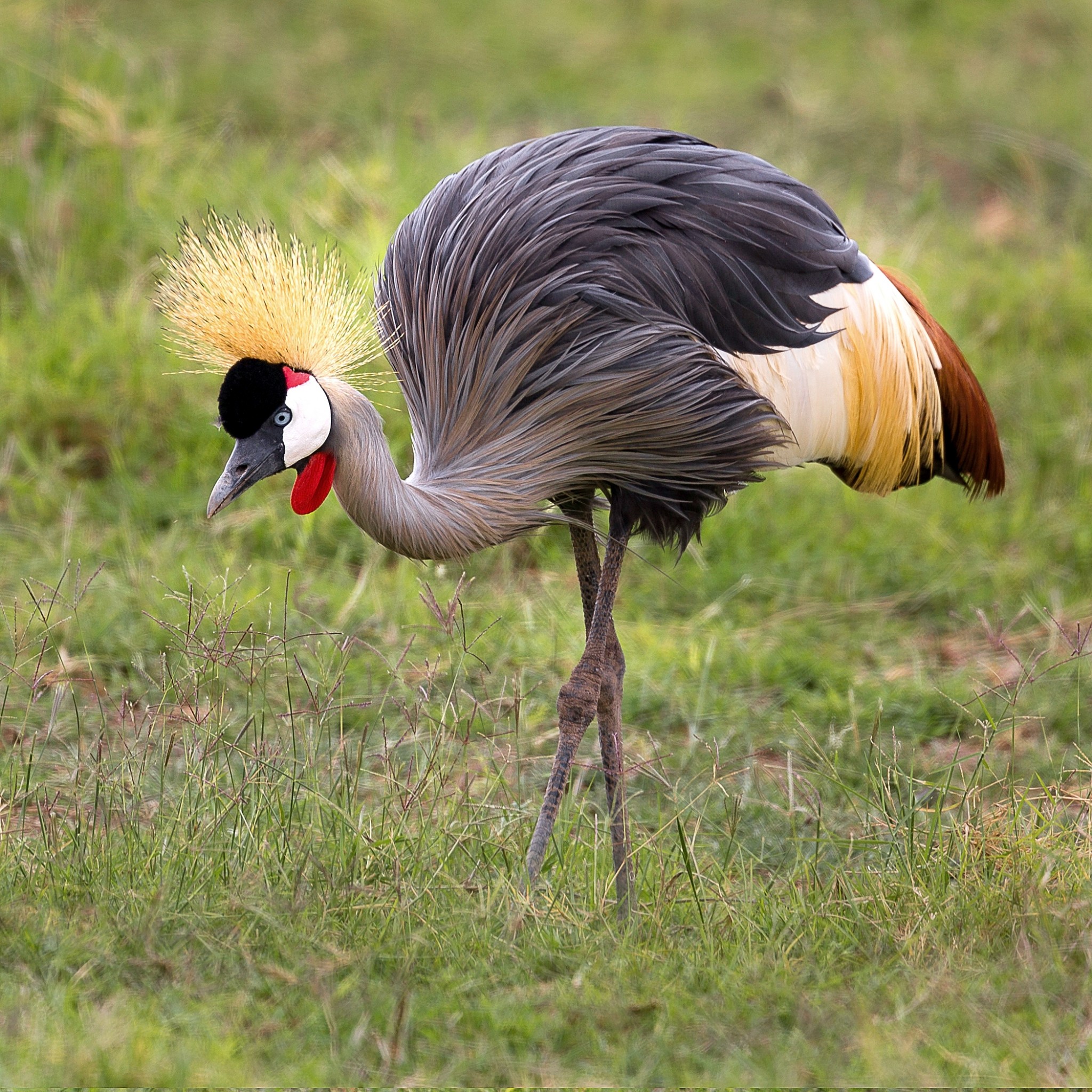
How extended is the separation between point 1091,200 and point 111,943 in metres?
5.06

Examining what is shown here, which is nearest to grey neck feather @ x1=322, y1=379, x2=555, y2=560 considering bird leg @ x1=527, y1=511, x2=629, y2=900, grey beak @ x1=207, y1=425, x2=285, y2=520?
grey beak @ x1=207, y1=425, x2=285, y2=520

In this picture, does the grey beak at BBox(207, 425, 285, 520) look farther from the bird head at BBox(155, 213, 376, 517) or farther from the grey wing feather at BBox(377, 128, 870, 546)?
the grey wing feather at BBox(377, 128, 870, 546)

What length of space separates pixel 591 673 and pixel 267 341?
893mm

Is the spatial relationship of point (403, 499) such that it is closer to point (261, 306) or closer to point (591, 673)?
point (261, 306)

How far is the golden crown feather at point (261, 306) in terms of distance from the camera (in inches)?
102

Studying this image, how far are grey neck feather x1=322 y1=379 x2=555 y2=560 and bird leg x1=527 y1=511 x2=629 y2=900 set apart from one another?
0.24 m

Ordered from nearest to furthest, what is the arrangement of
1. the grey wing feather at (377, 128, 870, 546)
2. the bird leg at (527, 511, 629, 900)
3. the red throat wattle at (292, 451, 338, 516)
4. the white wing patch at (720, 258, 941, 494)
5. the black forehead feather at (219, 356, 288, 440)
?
1. the black forehead feather at (219, 356, 288, 440)
2. the red throat wattle at (292, 451, 338, 516)
3. the grey wing feather at (377, 128, 870, 546)
4. the bird leg at (527, 511, 629, 900)
5. the white wing patch at (720, 258, 941, 494)

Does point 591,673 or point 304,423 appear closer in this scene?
point 304,423

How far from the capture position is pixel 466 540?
2.68m

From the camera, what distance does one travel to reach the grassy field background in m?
2.29

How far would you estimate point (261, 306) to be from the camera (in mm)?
2572

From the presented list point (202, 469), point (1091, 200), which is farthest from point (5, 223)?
point (1091, 200)

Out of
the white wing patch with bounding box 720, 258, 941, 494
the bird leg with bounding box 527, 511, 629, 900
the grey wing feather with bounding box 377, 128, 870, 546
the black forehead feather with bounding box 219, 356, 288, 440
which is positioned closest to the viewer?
the black forehead feather with bounding box 219, 356, 288, 440

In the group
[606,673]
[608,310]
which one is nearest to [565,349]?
[608,310]
